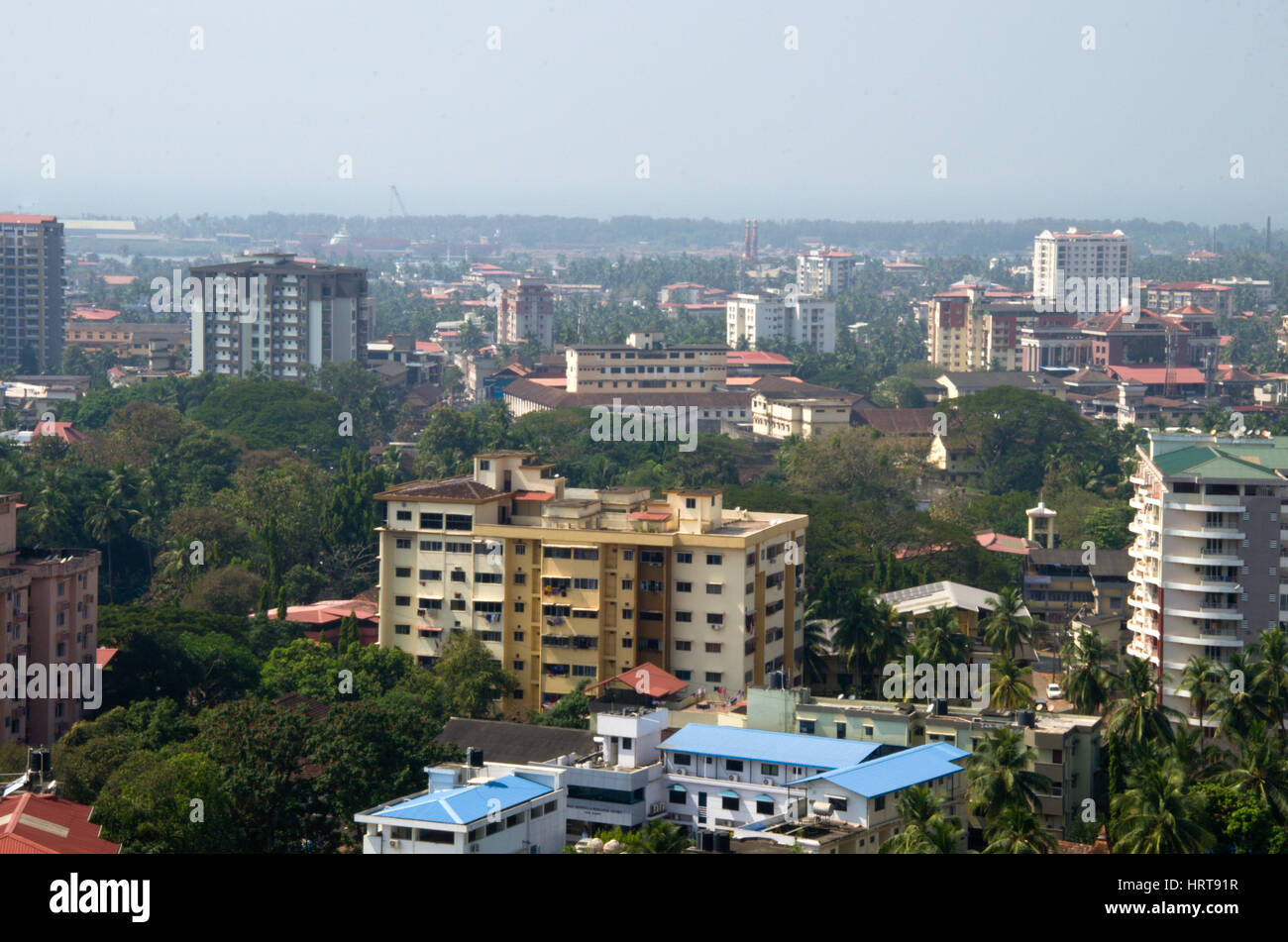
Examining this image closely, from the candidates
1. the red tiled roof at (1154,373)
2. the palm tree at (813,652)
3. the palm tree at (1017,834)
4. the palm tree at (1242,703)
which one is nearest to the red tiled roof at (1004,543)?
the palm tree at (813,652)

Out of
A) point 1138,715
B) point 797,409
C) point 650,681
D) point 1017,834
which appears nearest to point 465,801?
point 1017,834

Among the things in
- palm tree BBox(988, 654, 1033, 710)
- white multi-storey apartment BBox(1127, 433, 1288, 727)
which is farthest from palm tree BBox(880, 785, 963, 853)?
white multi-storey apartment BBox(1127, 433, 1288, 727)

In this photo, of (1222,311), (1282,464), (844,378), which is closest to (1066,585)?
(1282,464)

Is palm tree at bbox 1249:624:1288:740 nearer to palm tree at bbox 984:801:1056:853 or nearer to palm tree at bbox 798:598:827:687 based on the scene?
palm tree at bbox 984:801:1056:853

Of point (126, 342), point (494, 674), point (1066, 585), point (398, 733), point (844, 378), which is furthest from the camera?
point (126, 342)

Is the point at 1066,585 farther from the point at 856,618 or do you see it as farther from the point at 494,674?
the point at 494,674
